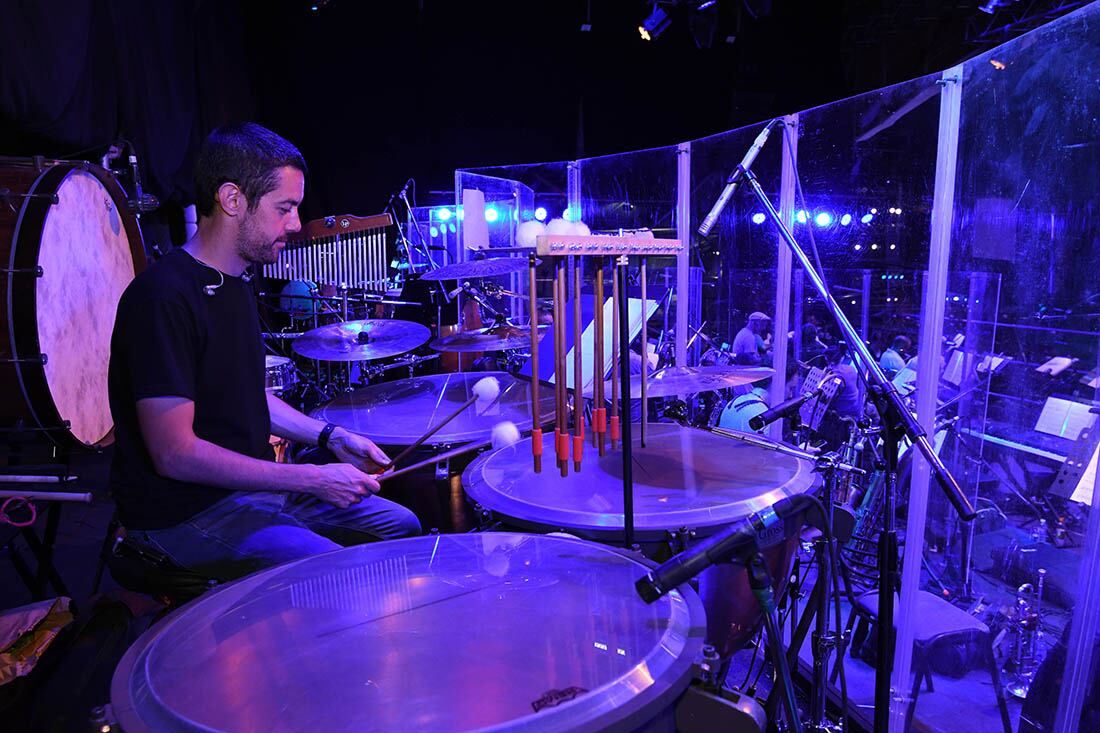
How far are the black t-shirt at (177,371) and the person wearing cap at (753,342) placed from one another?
3272 mm

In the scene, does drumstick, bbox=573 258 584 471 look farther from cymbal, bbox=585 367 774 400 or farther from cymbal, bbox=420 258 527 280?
cymbal, bbox=420 258 527 280

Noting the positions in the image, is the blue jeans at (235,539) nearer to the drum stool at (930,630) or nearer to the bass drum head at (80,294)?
the bass drum head at (80,294)

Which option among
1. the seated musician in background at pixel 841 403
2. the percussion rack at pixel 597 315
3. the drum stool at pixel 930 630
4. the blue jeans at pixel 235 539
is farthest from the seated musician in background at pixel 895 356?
the blue jeans at pixel 235 539

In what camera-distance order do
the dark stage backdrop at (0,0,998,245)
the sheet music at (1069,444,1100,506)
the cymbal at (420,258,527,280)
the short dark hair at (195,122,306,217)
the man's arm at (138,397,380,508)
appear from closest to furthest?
1. the man's arm at (138,397,380,508)
2. the short dark hair at (195,122,306,217)
3. the sheet music at (1069,444,1100,506)
4. the cymbal at (420,258,527,280)
5. the dark stage backdrop at (0,0,998,245)

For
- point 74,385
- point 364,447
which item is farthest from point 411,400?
point 74,385

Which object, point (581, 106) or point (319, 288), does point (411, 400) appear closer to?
point (319, 288)

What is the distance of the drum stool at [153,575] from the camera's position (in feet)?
5.38

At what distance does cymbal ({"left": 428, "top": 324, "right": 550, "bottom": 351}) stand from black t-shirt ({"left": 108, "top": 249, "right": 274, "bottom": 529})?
141 centimetres

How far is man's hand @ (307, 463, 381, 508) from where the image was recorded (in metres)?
1.60

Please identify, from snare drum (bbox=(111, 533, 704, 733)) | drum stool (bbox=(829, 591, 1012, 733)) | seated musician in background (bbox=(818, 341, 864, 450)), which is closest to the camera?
snare drum (bbox=(111, 533, 704, 733))

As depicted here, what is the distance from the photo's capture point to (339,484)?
1602mm

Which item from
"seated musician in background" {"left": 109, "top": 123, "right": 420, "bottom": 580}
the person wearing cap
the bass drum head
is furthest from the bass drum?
the person wearing cap

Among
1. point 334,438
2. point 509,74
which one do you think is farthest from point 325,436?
point 509,74

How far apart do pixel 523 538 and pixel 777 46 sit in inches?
337
